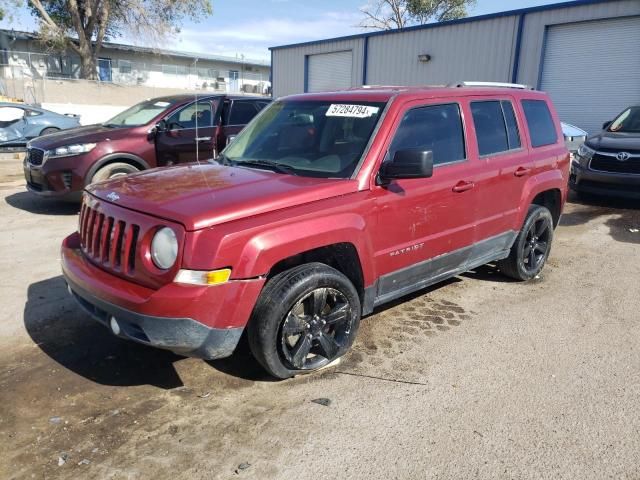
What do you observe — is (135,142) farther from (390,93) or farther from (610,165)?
(610,165)

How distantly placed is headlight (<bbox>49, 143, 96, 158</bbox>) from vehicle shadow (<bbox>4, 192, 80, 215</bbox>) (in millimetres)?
957

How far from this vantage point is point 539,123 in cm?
524

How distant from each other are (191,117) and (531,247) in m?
5.59

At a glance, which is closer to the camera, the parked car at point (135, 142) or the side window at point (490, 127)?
the side window at point (490, 127)

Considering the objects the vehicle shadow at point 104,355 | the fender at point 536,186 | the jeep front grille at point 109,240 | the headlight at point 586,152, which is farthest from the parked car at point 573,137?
the jeep front grille at point 109,240

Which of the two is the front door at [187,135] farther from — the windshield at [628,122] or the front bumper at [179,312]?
the windshield at [628,122]

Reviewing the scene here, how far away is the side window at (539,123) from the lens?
5.07 meters

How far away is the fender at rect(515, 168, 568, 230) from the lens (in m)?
4.92

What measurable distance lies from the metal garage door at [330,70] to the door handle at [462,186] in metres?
19.1

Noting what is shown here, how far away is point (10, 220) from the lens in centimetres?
733

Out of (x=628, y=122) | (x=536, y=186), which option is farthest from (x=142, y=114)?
(x=628, y=122)

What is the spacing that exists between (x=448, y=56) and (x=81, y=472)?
63.1 ft

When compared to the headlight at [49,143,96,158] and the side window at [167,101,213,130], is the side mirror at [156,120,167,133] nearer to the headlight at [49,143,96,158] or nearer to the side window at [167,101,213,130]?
the side window at [167,101,213,130]

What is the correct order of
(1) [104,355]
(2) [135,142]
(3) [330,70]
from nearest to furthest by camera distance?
(1) [104,355], (2) [135,142], (3) [330,70]
